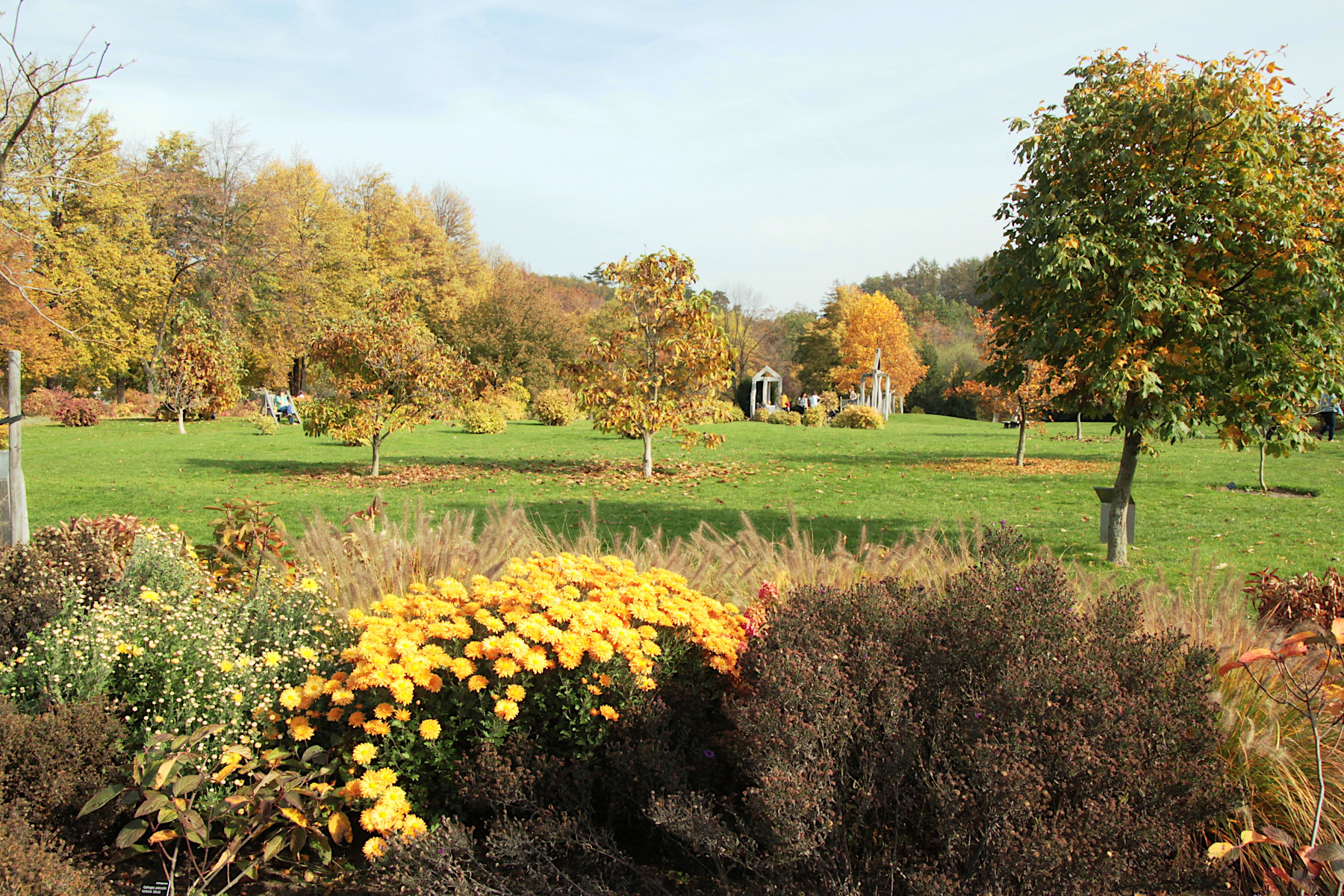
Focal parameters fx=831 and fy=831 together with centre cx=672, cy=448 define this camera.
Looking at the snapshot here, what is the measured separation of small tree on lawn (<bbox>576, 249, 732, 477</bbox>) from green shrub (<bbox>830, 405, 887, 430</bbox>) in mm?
16857

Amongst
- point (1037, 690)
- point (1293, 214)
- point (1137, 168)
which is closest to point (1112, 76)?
point (1137, 168)

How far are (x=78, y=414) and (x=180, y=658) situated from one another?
32452 millimetres

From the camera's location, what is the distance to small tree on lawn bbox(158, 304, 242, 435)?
27.9m

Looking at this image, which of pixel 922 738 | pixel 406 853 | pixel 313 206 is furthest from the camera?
pixel 313 206

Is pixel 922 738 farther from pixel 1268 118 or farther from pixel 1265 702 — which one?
pixel 1268 118

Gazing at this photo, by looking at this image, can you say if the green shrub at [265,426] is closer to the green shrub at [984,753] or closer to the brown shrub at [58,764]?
the brown shrub at [58,764]

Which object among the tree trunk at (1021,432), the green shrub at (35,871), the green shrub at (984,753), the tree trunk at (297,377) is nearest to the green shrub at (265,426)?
the tree trunk at (1021,432)

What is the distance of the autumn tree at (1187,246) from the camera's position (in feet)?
21.5

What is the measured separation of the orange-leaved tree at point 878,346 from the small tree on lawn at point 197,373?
3580 centimetres

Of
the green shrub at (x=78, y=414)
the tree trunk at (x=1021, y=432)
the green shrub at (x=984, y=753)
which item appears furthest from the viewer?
the green shrub at (x=78, y=414)

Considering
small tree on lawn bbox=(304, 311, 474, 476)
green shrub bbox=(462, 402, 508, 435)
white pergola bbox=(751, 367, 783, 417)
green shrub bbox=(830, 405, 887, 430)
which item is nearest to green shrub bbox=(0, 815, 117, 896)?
small tree on lawn bbox=(304, 311, 474, 476)

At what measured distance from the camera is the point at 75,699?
3.09 metres

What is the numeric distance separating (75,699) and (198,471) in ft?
47.0

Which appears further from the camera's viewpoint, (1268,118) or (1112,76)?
(1112,76)
